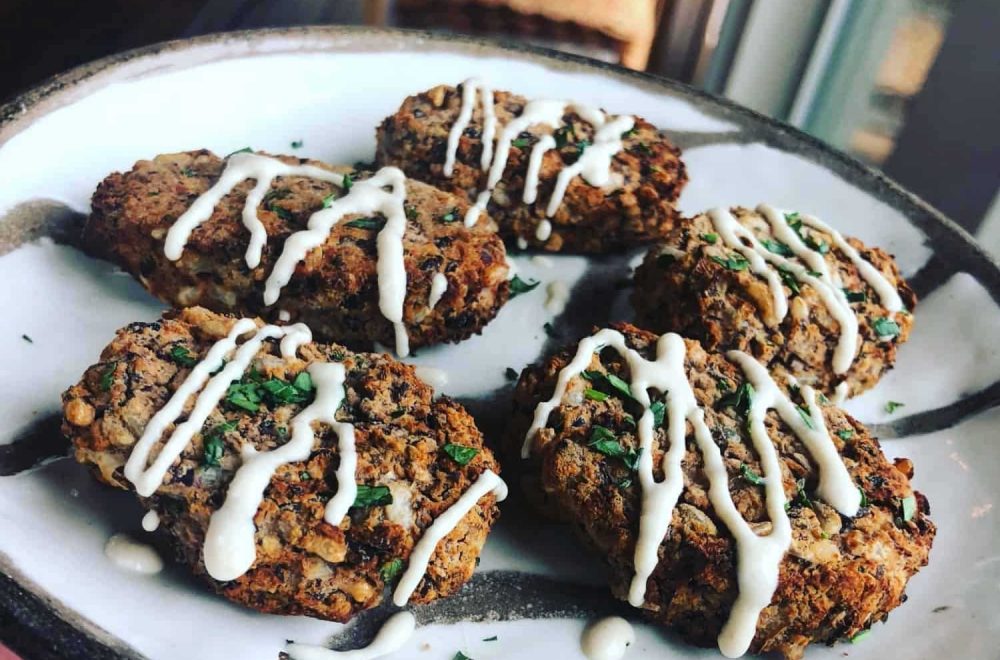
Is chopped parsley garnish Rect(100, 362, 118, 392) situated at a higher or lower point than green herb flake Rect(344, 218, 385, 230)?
lower

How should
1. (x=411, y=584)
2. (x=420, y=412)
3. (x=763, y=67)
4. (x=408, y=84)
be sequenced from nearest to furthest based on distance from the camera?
(x=411, y=584), (x=420, y=412), (x=408, y=84), (x=763, y=67)

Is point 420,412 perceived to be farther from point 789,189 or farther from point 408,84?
point 789,189

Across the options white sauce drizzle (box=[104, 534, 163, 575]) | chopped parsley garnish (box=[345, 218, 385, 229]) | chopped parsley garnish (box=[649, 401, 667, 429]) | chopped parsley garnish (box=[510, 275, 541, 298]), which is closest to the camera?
white sauce drizzle (box=[104, 534, 163, 575])

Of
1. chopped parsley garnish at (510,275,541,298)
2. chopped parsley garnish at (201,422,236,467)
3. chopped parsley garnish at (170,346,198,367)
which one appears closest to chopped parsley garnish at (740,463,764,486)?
chopped parsley garnish at (510,275,541,298)

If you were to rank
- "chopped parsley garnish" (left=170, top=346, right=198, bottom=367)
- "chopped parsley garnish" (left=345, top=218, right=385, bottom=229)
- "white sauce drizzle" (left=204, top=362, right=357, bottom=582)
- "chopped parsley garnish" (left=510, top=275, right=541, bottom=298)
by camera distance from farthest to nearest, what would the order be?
"chopped parsley garnish" (left=510, top=275, right=541, bottom=298) → "chopped parsley garnish" (left=345, top=218, right=385, bottom=229) → "chopped parsley garnish" (left=170, top=346, right=198, bottom=367) → "white sauce drizzle" (left=204, top=362, right=357, bottom=582)

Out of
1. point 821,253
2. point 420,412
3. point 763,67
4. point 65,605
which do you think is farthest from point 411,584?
point 763,67

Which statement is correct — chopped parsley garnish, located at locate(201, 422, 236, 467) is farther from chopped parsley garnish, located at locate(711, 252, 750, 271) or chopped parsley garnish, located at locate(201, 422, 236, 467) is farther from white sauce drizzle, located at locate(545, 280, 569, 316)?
chopped parsley garnish, located at locate(711, 252, 750, 271)

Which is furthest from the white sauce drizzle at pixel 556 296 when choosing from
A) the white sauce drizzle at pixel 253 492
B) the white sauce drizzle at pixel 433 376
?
the white sauce drizzle at pixel 253 492

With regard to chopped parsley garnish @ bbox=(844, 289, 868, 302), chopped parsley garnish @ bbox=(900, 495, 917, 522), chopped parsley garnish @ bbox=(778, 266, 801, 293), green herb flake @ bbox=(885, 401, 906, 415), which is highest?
chopped parsley garnish @ bbox=(778, 266, 801, 293)
